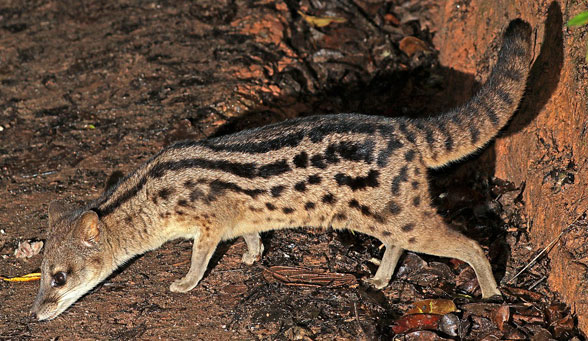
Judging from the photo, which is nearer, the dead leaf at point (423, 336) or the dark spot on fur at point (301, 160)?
the dead leaf at point (423, 336)

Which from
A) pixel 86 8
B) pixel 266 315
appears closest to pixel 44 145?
pixel 86 8

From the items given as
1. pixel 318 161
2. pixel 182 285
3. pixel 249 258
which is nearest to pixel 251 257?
pixel 249 258

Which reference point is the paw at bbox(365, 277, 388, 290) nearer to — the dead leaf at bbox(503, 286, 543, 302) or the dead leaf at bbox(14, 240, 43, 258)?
the dead leaf at bbox(503, 286, 543, 302)

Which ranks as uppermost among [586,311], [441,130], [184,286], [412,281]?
[441,130]

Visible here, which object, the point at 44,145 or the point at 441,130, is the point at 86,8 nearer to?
the point at 44,145

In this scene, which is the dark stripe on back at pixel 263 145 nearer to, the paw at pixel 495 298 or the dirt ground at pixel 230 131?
the dirt ground at pixel 230 131

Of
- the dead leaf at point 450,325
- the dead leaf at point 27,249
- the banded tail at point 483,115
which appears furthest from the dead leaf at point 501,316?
the dead leaf at point 27,249
